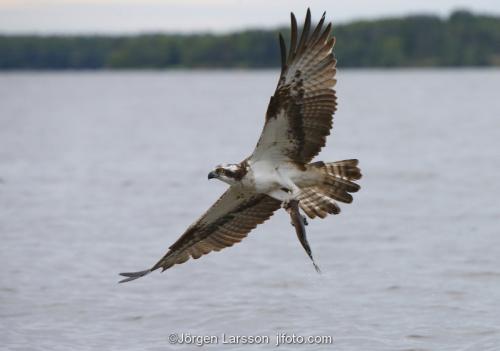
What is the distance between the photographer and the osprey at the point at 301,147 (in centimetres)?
1003

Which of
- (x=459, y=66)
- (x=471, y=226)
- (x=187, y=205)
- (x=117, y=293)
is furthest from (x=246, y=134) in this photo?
(x=459, y=66)

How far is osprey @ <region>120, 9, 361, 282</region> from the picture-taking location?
10.0m

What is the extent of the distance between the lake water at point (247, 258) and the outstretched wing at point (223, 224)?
100 cm

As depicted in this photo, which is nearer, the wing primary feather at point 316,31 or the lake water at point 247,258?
the wing primary feather at point 316,31

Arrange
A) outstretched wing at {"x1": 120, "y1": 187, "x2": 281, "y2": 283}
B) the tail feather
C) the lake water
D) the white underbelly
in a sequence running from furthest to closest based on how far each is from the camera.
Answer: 1. the lake water
2. outstretched wing at {"x1": 120, "y1": 187, "x2": 281, "y2": 283}
3. the white underbelly
4. the tail feather

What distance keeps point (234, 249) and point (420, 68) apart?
346 feet

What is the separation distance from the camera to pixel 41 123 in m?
50.2

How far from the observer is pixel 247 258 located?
50.0ft

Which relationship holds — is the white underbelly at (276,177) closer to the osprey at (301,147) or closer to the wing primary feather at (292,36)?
the osprey at (301,147)

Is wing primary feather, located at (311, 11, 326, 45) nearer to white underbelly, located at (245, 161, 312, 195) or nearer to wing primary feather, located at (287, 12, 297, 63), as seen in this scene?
wing primary feather, located at (287, 12, 297, 63)

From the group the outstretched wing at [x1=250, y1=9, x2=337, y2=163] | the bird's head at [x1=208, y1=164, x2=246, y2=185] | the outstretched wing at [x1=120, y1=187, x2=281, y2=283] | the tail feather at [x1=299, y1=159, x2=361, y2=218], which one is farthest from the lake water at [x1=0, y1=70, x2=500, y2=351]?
the outstretched wing at [x1=250, y1=9, x2=337, y2=163]

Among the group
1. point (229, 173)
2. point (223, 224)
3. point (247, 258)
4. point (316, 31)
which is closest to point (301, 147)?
point (229, 173)

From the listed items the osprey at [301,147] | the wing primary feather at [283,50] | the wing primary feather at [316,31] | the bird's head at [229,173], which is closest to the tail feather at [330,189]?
the osprey at [301,147]

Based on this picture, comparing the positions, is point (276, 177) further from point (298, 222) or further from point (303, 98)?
point (303, 98)
